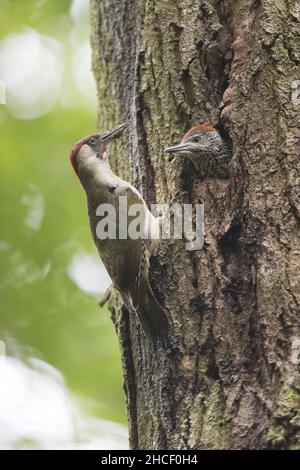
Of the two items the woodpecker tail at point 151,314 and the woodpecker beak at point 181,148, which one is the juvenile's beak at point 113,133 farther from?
the woodpecker tail at point 151,314

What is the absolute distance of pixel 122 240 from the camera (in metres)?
5.63

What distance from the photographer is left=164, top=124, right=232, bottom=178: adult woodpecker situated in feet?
15.5

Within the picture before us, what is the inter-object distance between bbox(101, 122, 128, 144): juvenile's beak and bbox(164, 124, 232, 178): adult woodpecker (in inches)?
24.6

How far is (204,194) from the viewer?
4.69 meters

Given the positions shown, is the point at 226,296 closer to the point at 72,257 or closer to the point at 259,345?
the point at 259,345

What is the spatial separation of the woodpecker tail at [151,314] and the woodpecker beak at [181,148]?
866 millimetres

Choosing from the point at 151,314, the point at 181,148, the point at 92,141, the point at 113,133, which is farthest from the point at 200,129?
the point at 92,141

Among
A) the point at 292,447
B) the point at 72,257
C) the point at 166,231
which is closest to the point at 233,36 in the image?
the point at 166,231

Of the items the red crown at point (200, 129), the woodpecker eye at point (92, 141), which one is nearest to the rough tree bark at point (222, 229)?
the red crown at point (200, 129)

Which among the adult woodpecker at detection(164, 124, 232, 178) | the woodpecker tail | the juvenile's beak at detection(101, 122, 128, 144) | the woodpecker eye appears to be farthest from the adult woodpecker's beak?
the woodpecker eye

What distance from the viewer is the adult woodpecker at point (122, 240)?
4605 mm

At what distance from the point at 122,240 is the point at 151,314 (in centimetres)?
123

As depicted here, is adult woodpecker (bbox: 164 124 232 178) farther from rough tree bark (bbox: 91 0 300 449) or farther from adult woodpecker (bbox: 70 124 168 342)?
adult woodpecker (bbox: 70 124 168 342)

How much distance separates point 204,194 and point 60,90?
406 cm
